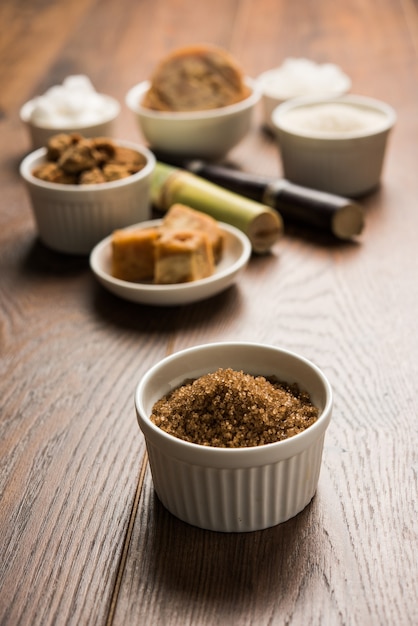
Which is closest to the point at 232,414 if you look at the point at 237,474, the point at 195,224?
the point at 237,474

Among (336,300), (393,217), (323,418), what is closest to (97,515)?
(323,418)

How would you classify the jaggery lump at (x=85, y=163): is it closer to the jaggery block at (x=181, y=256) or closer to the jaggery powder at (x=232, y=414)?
the jaggery block at (x=181, y=256)

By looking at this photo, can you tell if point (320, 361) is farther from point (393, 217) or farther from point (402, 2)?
point (402, 2)

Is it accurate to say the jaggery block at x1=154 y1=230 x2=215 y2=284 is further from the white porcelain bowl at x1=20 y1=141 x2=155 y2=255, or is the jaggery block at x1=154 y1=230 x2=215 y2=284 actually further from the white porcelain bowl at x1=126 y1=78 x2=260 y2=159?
the white porcelain bowl at x1=126 y1=78 x2=260 y2=159

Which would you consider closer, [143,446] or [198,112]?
[143,446]

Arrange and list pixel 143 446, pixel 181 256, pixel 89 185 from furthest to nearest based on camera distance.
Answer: pixel 89 185 < pixel 181 256 < pixel 143 446

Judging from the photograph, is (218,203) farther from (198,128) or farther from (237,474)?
(237,474)

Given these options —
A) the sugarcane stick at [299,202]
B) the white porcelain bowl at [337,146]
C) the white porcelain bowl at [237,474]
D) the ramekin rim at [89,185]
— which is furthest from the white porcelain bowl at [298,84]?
the white porcelain bowl at [237,474]
